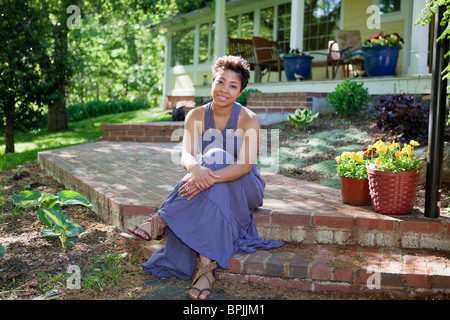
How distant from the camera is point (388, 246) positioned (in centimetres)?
271

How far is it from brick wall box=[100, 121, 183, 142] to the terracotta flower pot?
4.08m

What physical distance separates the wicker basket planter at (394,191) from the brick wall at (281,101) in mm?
3996

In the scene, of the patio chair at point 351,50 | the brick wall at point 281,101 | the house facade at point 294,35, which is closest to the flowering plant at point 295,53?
the house facade at point 294,35

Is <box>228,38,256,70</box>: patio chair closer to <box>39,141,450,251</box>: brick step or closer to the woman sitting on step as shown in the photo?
<box>39,141,450,251</box>: brick step

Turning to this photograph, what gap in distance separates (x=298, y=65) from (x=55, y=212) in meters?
6.35

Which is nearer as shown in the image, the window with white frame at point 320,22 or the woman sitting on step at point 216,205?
the woman sitting on step at point 216,205

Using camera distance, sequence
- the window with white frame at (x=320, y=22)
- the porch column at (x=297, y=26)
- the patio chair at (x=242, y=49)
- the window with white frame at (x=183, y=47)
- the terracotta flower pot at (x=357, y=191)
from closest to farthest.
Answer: the terracotta flower pot at (x=357, y=191) < the porch column at (x=297, y=26) < the patio chair at (x=242, y=49) < the window with white frame at (x=320, y=22) < the window with white frame at (x=183, y=47)

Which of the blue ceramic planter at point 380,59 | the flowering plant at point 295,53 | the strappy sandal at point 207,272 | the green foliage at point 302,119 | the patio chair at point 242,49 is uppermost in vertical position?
the patio chair at point 242,49

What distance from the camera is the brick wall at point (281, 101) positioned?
6.74 m

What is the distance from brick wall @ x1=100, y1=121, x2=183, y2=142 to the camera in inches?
274

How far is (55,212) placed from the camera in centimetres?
265

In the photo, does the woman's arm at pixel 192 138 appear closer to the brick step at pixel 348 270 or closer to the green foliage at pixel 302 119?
the brick step at pixel 348 270

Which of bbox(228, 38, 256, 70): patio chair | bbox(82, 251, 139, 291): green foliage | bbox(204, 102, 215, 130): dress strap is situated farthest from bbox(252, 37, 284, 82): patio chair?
bbox(82, 251, 139, 291): green foliage
